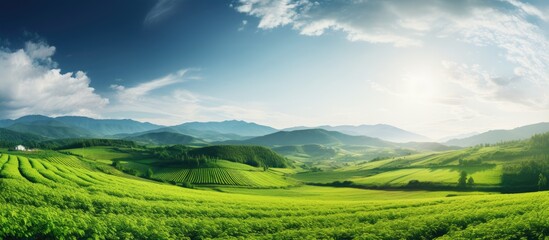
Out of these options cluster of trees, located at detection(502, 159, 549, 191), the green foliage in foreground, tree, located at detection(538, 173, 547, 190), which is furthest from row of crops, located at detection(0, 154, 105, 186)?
tree, located at detection(538, 173, 547, 190)

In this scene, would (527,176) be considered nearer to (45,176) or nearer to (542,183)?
(542,183)

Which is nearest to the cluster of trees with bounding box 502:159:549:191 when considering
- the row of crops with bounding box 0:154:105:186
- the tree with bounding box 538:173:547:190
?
the tree with bounding box 538:173:547:190

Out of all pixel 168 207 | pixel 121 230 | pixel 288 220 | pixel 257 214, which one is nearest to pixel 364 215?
pixel 288 220

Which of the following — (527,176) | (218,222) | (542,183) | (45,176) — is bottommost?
(542,183)

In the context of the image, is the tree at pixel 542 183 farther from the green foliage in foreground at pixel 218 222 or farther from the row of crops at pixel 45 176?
the row of crops at pixel 45 176

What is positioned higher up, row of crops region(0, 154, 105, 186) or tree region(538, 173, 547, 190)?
row of crops region(0, 154, 105, 186)

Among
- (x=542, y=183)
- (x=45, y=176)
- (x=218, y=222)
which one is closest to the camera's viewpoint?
(x=218, y=222)

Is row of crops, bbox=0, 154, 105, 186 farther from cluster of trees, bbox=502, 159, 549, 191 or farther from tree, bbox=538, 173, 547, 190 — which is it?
tree, bbox=538, 173, 547, 190

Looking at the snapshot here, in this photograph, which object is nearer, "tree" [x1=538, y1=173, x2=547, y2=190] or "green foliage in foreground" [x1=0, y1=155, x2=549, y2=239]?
"green foliage in foreground" [x1=0, y1=155, x2=549, y2=239]

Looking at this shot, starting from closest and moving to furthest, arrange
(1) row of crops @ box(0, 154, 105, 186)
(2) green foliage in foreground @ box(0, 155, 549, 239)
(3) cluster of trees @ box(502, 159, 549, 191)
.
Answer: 1. (2) green foliage in foreground @ box(0, 155, 549, 239)
2. (1) row of crops @ box(0, 154, 105, 186)
3. (3) cluster of trees @ box(502, 159, 549, 191)

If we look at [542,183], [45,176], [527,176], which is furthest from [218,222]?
[527,176]

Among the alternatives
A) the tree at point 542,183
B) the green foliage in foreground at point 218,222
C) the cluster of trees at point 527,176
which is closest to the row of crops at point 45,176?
the green foliage in foreground at point 218,222

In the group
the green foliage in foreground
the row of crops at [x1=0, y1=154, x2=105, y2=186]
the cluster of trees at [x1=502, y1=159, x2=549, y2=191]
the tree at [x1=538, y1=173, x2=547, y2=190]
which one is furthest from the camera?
the cluster of trees at [x1=502, y1=159, x2=549, y2=191]

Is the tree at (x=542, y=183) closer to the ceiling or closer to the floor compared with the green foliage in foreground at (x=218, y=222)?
closer to the floor
